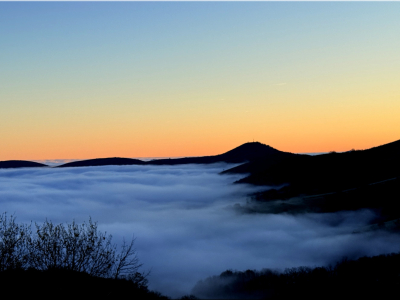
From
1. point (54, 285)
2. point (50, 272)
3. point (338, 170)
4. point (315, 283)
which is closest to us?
point (54, 285)

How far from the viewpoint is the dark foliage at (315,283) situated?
44.2m

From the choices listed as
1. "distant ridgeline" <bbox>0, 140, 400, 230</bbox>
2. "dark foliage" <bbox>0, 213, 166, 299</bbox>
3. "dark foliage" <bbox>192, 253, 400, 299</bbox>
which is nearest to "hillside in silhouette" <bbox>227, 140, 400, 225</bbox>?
"distant ridgeline" <bbox>0, 140, 400, 230</bbox>

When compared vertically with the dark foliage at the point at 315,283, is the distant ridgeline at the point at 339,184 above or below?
above

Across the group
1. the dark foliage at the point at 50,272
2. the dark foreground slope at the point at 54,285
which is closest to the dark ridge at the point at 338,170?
the dark foliage at the point at 50,272

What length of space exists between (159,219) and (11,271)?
121561mm

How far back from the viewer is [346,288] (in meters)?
46.4

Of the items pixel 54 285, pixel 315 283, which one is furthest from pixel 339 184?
pixel 54 285

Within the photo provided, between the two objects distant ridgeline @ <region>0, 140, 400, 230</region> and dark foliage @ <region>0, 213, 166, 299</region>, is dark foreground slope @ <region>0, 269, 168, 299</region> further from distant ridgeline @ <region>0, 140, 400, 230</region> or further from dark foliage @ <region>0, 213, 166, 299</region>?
distant ridgeline @ <region>0, 140, 400, 230</region>

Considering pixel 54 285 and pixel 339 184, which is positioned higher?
pixel 339 184

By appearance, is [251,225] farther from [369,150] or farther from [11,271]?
[11,271]

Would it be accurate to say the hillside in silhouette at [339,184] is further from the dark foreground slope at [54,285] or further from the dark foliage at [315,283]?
the dark foreground slope at [54,285]

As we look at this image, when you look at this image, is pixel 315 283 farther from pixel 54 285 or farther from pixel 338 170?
pixel 338 170

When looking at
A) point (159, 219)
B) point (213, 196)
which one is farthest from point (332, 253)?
point (213, 196)

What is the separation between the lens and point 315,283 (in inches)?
2055
